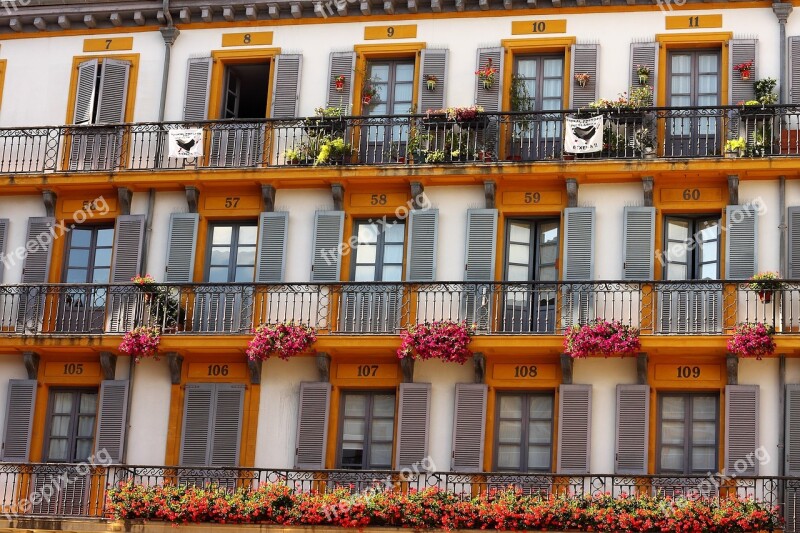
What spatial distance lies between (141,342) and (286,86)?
5955 millimetres

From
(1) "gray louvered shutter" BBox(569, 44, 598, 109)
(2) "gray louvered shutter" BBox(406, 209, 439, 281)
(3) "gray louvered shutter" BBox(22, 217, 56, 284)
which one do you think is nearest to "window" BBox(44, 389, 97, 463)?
(3) "gray louvered shutter" BBox(22, 217, 56, 284)

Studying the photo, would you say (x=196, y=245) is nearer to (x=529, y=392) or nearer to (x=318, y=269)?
(x=318, y=269)

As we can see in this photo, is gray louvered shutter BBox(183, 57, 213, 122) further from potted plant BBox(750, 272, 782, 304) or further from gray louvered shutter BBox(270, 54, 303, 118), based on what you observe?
potted plant BBox(750, 272, 782, 304)

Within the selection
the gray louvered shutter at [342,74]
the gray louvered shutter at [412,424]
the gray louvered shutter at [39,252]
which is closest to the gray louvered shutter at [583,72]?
the gray louvered shutter at [342,74]

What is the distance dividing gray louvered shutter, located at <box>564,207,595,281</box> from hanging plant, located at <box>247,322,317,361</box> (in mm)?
4836

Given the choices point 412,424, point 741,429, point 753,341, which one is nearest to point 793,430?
point 741,429

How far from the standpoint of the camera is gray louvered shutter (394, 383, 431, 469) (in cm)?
3306

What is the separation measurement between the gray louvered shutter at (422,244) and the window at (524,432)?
8.81ft

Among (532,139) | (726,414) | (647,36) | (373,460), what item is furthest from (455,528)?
(647,36)

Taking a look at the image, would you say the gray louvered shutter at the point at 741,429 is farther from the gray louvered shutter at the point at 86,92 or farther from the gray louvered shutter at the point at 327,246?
the gray louvered shutter at the point at 86,92

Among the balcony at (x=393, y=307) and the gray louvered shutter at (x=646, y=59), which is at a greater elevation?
the gray louvered shutter at (x=646, y=59)

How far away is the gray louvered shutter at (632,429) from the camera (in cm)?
3219

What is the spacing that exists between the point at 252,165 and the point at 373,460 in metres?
6.14

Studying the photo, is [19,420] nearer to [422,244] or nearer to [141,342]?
[141,342]
